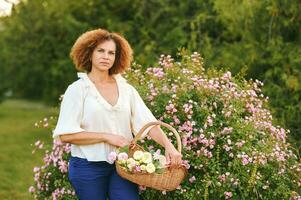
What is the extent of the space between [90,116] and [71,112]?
120 millimetres

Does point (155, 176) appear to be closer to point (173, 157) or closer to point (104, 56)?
point (173, 157)

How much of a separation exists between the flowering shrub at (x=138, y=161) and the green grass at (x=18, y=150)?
7.38 feet

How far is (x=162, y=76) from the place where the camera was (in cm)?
550

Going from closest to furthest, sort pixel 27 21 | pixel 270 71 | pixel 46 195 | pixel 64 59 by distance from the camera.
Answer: pixel 46 195
pixel 270 71
pixel 64 59
pixel 27 21

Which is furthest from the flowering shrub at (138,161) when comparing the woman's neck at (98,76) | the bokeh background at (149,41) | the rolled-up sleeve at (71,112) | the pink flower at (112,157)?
the bokeh background at (149,41)

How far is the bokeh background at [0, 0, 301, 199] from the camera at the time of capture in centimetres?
807

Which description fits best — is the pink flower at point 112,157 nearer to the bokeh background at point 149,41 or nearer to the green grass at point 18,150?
the bokeh background at point 149,41

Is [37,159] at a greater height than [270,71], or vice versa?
[270,71]

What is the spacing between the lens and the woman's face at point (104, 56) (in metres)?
4.14

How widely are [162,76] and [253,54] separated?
3.20 m

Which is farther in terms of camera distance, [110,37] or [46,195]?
[46,195]

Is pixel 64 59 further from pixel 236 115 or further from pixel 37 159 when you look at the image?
pixel 236 115

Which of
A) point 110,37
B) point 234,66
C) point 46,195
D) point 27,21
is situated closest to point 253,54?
point 234,66

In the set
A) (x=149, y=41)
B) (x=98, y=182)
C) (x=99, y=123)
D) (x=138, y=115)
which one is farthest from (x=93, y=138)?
(x=149, y=41)
